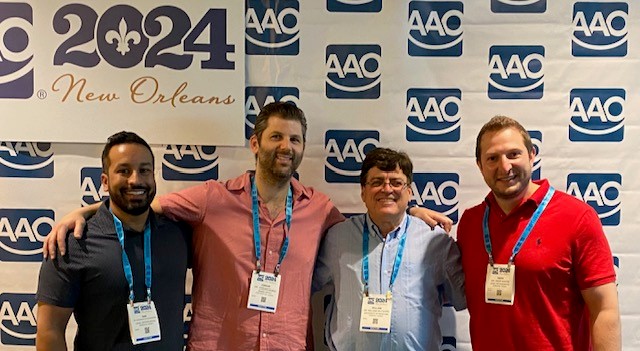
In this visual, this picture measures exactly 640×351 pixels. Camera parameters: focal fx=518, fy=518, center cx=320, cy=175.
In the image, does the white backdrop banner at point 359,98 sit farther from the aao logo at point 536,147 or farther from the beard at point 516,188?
the beard at point 516,188

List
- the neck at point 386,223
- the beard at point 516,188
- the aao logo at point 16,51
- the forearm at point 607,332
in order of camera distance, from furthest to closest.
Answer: the aao logo at point 16,51 < the neck at point 386,223 < the beard at point 516,188 < the forearm at point 607,332

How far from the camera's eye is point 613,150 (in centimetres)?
254

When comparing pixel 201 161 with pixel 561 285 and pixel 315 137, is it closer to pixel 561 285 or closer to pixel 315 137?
pixel 315 137

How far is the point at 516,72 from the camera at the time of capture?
2516 mm

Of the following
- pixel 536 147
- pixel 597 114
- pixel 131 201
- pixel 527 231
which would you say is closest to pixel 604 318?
pixel 527 231

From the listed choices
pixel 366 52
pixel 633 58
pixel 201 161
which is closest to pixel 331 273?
pixel 201 161

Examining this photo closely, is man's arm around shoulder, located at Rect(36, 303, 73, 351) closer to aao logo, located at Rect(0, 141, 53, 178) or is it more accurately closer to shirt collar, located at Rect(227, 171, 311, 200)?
shirt collar, located at Rect(227, 171, 311, 200)

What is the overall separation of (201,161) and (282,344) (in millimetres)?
974

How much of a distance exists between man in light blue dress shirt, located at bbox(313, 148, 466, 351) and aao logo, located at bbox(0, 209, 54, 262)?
1.40 meters

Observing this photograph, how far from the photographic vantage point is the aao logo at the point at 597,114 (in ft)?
8.25

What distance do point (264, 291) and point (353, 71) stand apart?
1125 mm

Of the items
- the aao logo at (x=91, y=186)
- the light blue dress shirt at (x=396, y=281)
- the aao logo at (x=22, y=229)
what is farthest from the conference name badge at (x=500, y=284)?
the aao logo at (x=22, y=229)

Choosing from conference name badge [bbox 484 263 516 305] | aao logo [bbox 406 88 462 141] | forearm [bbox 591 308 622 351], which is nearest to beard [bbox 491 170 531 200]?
conference name badge [bbox 484 263 516 305]

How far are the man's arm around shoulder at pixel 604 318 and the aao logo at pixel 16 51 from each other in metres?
2.58
